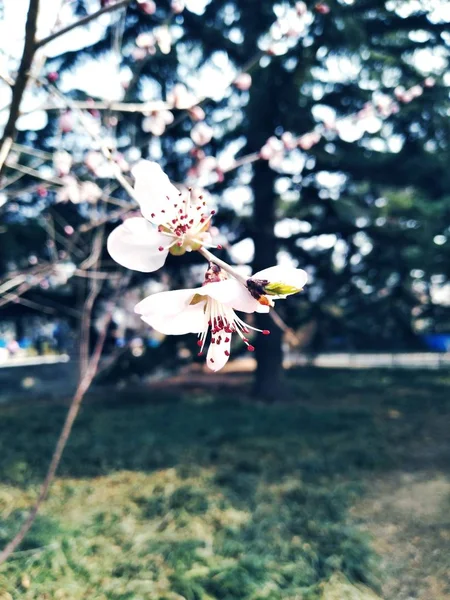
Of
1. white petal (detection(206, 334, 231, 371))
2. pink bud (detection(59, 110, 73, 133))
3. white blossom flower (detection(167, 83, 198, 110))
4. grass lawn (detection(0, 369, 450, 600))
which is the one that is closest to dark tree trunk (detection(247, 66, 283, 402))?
grass lawn (detection(0, 369, 450, 600))

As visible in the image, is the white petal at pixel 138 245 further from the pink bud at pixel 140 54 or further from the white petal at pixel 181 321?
the pink bud at pixel 140 54

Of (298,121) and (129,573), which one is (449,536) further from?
(298,121)

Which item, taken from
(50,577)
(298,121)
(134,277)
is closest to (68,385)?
(134,277)

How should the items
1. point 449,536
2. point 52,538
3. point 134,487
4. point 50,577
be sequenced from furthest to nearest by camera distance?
point 134,487 < point 449,536 < point 52,538 < point 50,577

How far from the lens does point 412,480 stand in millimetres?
5000

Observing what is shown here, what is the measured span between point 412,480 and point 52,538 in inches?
129

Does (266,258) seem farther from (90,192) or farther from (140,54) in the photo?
(90,192)

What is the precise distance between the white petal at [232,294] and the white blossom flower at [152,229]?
128mm

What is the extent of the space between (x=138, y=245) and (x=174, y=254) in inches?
2.0

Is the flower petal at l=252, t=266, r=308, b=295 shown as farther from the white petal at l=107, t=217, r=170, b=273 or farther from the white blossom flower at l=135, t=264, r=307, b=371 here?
the white petal at l=107, t=217, r=170, b=273

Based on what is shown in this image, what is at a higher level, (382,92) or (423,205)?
(382,92)

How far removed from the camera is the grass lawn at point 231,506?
9.55ft

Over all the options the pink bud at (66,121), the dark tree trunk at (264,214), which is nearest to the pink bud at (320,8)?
the pink bud at (66,121)

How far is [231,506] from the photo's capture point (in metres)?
4.02
